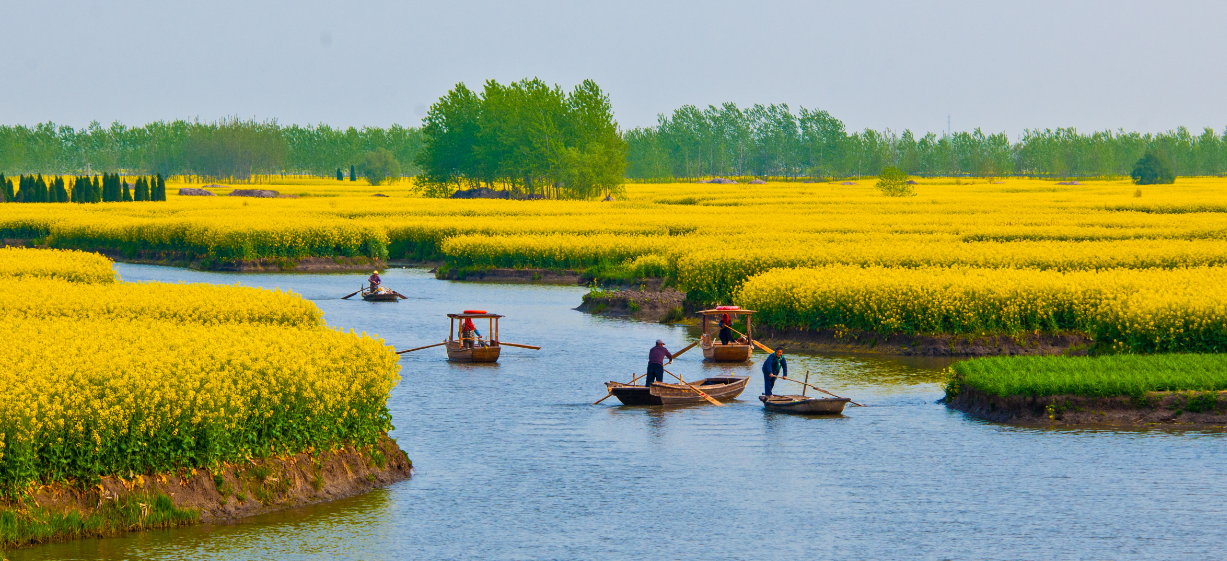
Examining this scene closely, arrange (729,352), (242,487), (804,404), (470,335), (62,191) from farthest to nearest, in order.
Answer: (62,191) < (470,335) < (729,352) < (804,404) < (242,487)

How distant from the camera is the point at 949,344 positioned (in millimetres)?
49906

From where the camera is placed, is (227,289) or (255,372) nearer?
(255,372)

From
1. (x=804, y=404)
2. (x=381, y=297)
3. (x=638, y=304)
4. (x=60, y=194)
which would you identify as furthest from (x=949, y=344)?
(x=60, y=194)

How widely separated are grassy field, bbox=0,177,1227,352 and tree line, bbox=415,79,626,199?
18.7 meters

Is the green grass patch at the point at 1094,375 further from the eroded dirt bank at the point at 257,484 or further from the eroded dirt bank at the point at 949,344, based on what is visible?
the eroded dirt bank at the point at 257,484

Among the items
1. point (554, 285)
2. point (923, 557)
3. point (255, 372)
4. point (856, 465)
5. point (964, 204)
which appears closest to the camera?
point (923, 557)

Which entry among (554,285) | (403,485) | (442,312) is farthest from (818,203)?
(403,485)

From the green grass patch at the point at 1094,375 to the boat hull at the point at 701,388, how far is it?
5936mm

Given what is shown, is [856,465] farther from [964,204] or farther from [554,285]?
[964,204]

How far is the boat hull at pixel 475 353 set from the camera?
47281mm

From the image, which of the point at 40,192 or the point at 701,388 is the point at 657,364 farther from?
the point at 40,192

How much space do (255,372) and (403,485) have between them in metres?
4.06

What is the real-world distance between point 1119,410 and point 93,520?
24.8m

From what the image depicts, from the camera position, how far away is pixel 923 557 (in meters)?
23.2
